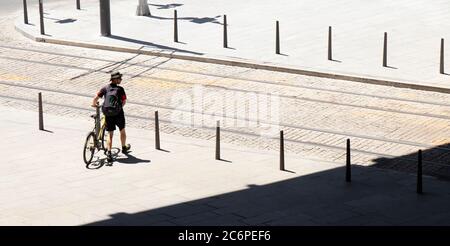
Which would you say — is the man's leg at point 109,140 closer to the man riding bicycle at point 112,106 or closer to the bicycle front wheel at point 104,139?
the man riding bicycle at point 112,106

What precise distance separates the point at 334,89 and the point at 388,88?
1.28 m

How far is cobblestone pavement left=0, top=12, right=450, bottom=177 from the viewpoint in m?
23.5

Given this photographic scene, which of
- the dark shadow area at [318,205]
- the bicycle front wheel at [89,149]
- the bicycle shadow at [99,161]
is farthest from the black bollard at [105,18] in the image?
the dark shadow area at [318,205]

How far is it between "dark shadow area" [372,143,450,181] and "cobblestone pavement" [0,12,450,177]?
2 centimetres

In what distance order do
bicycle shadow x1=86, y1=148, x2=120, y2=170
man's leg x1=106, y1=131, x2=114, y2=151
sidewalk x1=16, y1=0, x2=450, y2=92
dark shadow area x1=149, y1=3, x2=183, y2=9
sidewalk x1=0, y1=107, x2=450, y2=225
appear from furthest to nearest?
1. dark shadow area x1=149, y1=3, x2=183, y2=9
2. sidewalk x1=16, y1=0, x2=450, y2=92
3. man's leg x1=106, y1=131, x2=114, y2=151
4. bicycle shadow x1=86, y1=148, x2=120, y2=170
5. sidewalk x1=0, y1=107, x2=450, y2=225

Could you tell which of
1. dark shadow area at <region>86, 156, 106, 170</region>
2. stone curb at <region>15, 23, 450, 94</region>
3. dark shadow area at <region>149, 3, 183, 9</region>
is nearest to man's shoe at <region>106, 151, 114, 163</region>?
dark shadow area at <region>86, 156, 106, 170</region>

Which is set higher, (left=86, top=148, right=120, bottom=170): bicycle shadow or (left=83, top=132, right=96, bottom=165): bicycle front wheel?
(left=83, top=132, right=96, bottom=165): bicycle front wheel

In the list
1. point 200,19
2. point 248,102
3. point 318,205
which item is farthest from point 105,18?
point 318,205

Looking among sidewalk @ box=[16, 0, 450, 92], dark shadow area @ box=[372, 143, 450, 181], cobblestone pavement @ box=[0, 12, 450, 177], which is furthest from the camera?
sidewalk @ box=[16, 0, 450, 92]

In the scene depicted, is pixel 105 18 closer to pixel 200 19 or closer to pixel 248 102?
pixel 200 19

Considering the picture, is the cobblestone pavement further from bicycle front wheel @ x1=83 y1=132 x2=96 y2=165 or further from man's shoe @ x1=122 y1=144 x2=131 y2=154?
bicycle front wheel @ x1=83 y1=132 x2=96 y2=165
